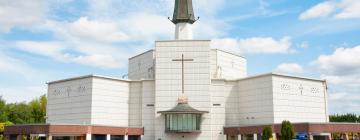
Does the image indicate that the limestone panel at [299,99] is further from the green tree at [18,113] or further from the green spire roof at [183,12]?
the green tree at [18,113]

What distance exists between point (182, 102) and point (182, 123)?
3.14 metres

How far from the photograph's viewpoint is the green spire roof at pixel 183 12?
69.1 metres

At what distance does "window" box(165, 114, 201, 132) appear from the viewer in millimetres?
59344

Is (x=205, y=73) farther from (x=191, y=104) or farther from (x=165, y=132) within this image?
(x=165, y=132)

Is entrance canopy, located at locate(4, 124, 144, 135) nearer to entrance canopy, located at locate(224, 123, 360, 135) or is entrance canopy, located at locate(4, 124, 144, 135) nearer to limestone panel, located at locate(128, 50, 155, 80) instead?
limestone panel, located at locate(128, 50, 155, 80)

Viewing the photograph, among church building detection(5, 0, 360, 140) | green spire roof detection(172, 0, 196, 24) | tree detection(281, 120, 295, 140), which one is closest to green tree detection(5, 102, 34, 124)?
church building detection(5, 0, 360, 140)

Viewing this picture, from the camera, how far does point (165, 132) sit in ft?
198

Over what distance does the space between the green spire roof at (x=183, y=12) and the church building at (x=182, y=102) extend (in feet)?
23.7

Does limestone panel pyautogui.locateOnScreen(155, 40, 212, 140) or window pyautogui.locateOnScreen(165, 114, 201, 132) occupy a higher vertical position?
limestone panel pyautogui.locateOnScreen(155, 40, 212, 140)

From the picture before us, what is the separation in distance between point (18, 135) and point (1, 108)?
31.4m

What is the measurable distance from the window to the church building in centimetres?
14

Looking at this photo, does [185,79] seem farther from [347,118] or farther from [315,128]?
[347,118]

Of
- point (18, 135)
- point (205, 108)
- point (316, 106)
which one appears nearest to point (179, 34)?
point (205, 108)

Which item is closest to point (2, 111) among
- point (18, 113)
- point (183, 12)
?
point (18, 113)
